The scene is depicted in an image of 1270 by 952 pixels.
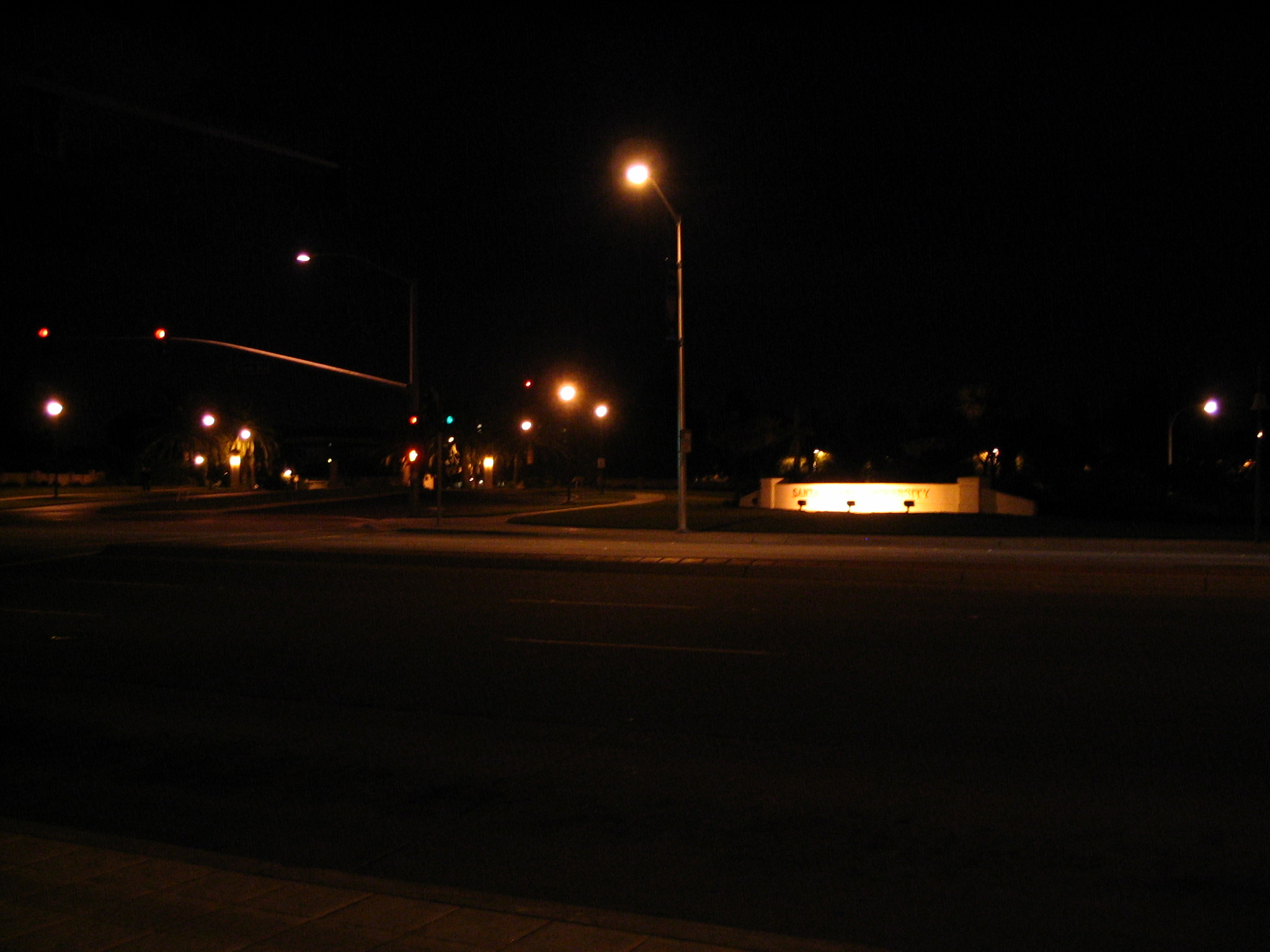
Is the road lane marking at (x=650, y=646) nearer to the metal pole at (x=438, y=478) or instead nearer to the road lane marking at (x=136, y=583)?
the road lane marking at (x=136, y=583)

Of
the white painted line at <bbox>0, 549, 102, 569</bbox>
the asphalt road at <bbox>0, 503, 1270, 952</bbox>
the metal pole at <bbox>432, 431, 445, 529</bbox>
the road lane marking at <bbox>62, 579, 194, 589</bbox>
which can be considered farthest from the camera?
the metal pole at <bbox>432, 431, 445, 529</bbox>

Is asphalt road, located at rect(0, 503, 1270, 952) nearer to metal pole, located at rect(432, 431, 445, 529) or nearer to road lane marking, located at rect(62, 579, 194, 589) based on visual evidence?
road lane marking, located at rect(62, 579, 194, 589)

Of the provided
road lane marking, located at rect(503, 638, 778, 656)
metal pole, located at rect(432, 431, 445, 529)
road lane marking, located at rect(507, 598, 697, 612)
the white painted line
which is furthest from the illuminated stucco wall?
road lane marking, located at rect(503, 638, 778, 656)

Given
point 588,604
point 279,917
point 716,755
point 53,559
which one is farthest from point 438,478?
point 279,917

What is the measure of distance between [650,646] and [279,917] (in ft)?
24.8

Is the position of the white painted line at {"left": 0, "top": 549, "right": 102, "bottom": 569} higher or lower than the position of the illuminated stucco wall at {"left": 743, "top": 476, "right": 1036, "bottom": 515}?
lower

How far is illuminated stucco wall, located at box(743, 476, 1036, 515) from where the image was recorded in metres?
47.4

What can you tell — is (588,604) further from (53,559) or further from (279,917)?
(53,559)

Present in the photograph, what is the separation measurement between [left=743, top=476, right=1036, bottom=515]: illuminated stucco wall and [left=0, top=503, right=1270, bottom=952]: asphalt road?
33122mm

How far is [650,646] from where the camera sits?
11938 mm

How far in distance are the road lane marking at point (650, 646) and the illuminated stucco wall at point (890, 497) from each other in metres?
35.8

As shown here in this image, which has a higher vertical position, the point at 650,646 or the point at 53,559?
the point at 53,559

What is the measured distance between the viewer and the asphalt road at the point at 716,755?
522 centimetres

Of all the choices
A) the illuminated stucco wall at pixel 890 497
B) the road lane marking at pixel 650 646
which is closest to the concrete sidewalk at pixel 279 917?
the road lane marking at pixel 650 646
